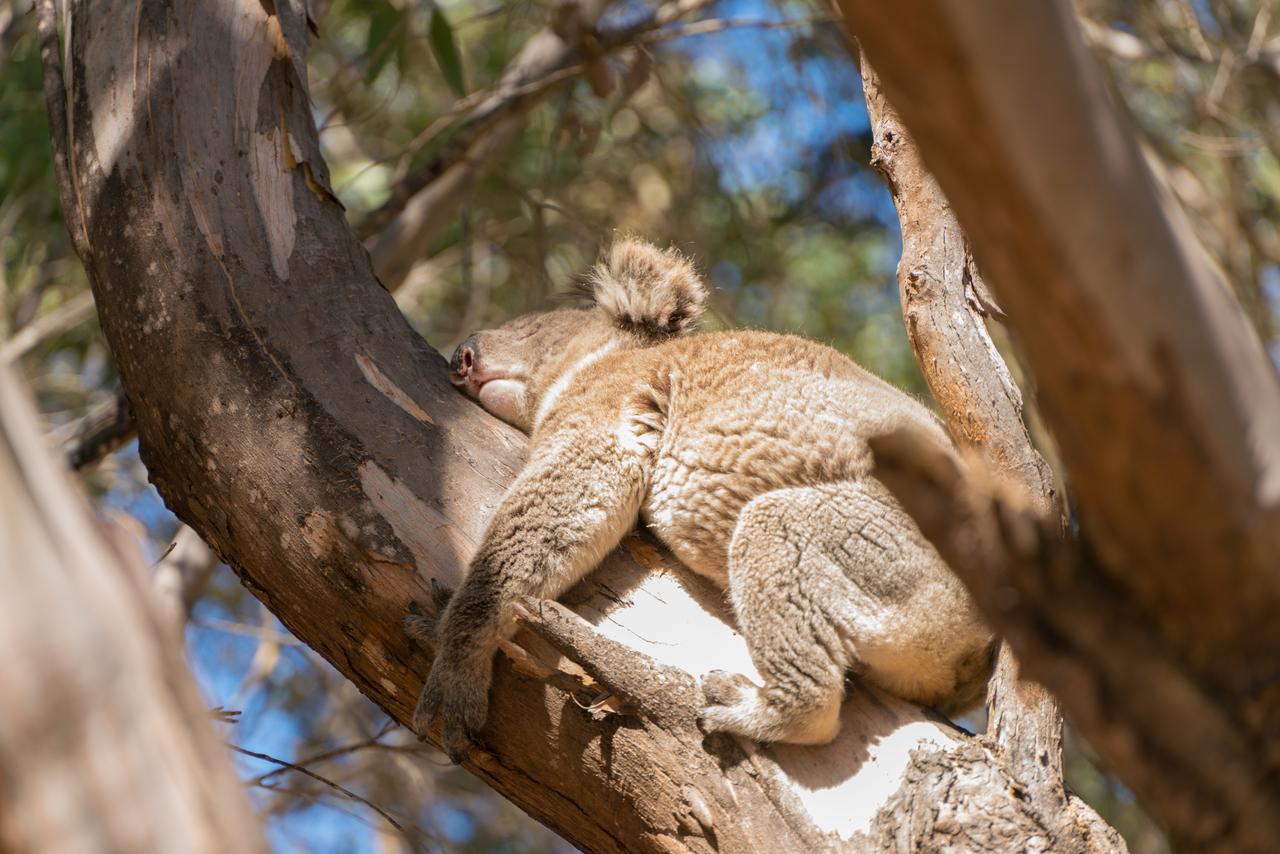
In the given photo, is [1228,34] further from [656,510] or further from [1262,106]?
[656,510]

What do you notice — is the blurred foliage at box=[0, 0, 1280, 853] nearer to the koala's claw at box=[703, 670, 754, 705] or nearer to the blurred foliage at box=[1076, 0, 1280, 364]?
the blurred foliage at box=[1076, 0, 1280, 364]

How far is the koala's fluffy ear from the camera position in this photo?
12.6 feet

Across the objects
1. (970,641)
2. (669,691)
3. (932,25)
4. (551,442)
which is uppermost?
(932,25)

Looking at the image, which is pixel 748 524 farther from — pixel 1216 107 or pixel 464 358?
pixel 1216 107

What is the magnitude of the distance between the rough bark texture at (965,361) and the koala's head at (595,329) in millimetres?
983

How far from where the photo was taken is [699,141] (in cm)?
691

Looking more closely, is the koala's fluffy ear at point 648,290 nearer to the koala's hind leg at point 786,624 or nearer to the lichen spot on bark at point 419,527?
the koala's hind leg at point 786,624

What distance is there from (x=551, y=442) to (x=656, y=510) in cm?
33

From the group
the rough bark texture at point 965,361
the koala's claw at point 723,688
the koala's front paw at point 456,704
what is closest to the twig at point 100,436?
the koala's front paw at point 456,704

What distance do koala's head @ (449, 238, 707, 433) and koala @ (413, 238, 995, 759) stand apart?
0.08 feet

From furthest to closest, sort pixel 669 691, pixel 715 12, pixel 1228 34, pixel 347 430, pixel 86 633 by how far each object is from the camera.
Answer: pixel 715 12 → pixel 1228 34 → pixel 347 430 → pixel 669 691 → pixel 86 633

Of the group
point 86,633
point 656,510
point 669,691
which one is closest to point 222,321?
point 656,510

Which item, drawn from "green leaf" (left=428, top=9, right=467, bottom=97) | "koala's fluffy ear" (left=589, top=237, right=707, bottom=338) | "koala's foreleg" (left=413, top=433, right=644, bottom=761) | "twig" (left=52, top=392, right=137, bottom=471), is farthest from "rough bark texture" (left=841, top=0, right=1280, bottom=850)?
"green leaf" (left=428, top=9, right=467, bottom=97)

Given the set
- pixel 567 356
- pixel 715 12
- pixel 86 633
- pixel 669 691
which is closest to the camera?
pixel 86 633
